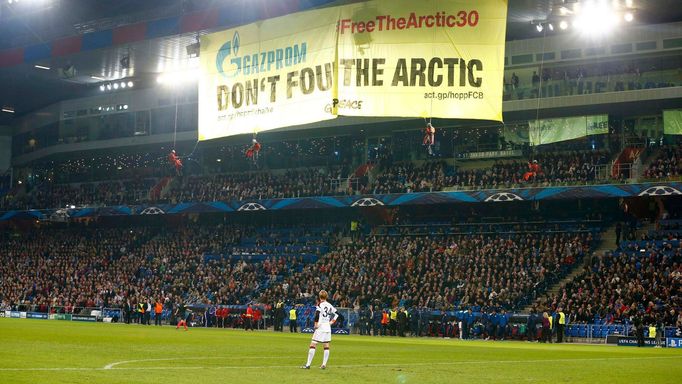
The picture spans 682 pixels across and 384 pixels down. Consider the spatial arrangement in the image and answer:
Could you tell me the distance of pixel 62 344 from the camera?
91.1 ft

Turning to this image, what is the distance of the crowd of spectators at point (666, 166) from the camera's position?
48094mm

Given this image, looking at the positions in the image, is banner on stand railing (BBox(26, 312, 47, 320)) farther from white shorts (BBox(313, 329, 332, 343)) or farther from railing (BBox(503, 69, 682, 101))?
white shorts (BBox(313, 329, 332, 343))

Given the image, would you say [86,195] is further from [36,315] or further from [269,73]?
[269,73]

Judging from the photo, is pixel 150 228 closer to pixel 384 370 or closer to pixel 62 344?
pixel 62 344

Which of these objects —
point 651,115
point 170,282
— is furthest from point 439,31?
point 170,282

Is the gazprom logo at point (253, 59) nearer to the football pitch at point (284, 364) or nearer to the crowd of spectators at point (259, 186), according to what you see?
the football pitch at point (284, 364)

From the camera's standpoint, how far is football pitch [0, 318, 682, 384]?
1773 cm

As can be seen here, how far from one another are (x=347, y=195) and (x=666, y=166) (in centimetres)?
1967

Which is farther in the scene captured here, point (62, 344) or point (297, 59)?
point (62, 344)

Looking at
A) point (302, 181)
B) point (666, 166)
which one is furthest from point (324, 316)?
point (302, 181)

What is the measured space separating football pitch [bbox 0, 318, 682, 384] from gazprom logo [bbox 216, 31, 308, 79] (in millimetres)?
5970

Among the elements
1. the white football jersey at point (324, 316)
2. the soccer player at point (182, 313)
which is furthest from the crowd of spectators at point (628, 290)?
the white football jersey at point (324, 316)

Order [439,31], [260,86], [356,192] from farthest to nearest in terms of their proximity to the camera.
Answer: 1. [356,192]
2. [260,86]
3. [439,31]

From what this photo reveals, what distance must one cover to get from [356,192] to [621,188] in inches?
682
